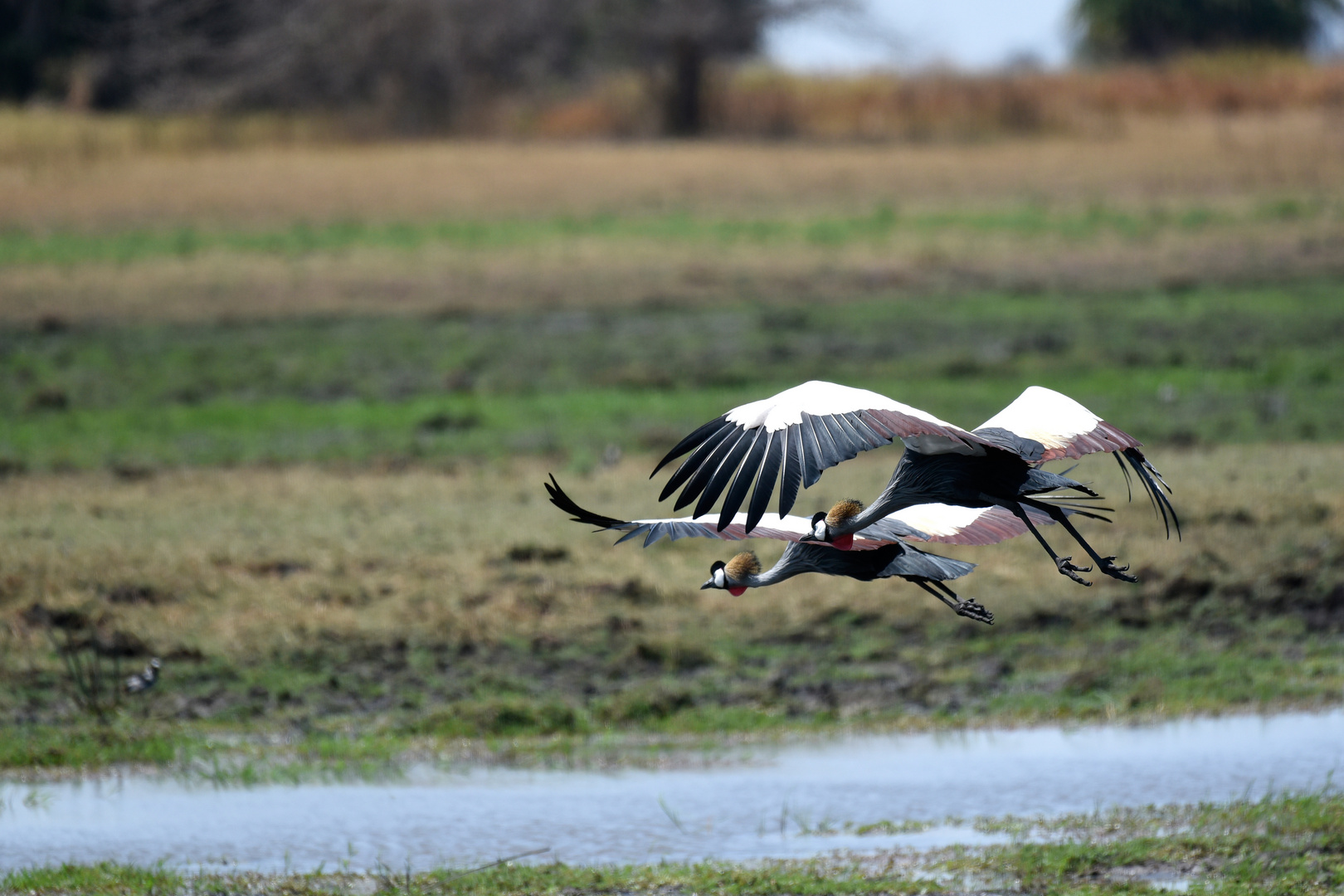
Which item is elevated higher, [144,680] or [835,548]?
[835,548]

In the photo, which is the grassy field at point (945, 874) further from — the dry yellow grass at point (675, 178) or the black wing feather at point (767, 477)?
the dry yellow grass at point (675, 178)

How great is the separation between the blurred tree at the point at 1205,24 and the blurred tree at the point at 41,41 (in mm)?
24961

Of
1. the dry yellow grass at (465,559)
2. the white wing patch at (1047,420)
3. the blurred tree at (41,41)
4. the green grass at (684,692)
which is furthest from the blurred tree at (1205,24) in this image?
the white wing patch at (1047,420)

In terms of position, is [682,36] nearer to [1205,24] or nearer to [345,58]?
[345,58]

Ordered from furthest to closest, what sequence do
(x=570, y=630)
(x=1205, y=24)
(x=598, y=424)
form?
1. (x=1205, y=24)
2. (x=598, y=424)
3. (x=570, y=630)

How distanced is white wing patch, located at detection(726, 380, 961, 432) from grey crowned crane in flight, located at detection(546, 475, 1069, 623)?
0.19 m

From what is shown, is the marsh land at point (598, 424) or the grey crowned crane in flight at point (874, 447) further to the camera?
the marsh land at point (598, 424)

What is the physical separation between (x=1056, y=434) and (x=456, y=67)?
33.4 metres

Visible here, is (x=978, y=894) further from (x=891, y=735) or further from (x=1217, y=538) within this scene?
(x=1217, y=538)

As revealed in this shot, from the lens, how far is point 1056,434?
3.92 metres

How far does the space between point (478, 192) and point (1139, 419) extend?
15230 millimetres

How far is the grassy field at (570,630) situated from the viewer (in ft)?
29.6

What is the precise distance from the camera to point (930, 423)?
11.5 feet

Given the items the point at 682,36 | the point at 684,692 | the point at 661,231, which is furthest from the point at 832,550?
the point at 682,36
